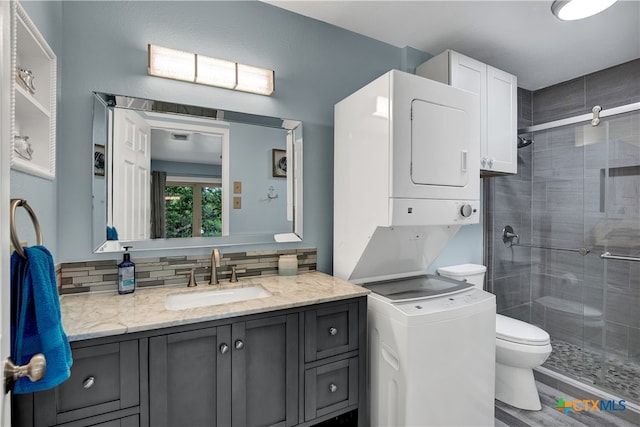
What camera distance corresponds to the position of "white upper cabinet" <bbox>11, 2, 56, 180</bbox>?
99 centimetres

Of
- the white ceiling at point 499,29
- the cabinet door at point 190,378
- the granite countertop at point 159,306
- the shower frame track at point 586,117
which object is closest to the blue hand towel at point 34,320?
the granite countertop at point 159,306

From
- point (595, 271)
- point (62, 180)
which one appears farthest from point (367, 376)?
point (595, 271)

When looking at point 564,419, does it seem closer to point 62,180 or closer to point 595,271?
point 595,271

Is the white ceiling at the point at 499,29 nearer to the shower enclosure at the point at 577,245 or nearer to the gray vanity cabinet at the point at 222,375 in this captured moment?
the shower enclosure at the point at 577,245

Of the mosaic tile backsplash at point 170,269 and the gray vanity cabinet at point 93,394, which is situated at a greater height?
the mosaic tile backsplash at point 170,269

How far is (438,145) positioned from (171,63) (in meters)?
1.52

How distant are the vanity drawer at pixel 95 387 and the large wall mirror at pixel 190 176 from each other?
26.0 inches

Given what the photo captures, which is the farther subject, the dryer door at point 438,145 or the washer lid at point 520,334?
the washer lid at point 520,334

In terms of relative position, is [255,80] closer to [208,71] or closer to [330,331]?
[208,71]

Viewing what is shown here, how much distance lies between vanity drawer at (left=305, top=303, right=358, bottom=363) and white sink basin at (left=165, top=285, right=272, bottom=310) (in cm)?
30

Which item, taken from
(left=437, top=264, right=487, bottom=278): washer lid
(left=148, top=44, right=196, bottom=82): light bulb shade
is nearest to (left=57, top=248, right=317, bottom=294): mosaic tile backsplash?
(left=148, top=44, right=196, bottom=82): light bulb shade

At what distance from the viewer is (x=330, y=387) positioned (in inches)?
60.8

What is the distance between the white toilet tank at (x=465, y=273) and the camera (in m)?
2.54

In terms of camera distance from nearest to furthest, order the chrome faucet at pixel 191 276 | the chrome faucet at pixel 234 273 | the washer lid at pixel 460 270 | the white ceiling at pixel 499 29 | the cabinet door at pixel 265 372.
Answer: the cabinet door at pixel 265 372
the chrome faucet at pixel 191 276
the chrome faucet at pixel 234 273
the white ceiling at pixel 499 29
the washer lid at pixel 460 270
